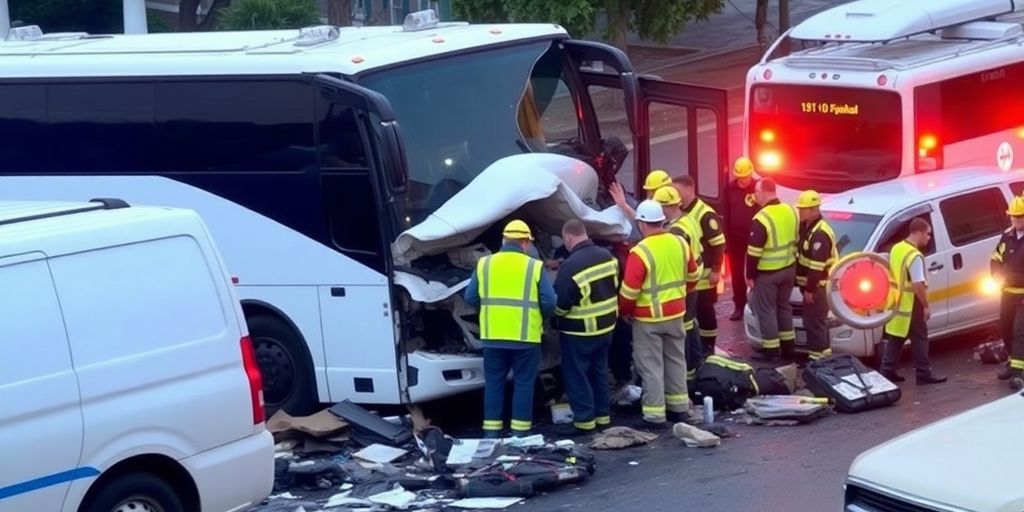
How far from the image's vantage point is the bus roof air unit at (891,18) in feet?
57.8

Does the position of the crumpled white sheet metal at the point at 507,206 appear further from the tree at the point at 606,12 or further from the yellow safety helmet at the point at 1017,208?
the tree at the point at 606,12

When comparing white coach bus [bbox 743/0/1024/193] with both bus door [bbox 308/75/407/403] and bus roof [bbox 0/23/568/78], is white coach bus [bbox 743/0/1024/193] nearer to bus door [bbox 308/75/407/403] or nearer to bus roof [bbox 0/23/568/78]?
bus roof [bbox 0/23/568/78]

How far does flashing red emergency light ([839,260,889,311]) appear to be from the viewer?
42.6 feet

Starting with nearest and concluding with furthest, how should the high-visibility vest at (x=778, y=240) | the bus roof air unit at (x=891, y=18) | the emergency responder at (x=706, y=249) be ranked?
the emergency responder at (x=706, y=249), the high-visibility vest at (x=778, y=240), the bus roof air unit at (x=891, y=18)

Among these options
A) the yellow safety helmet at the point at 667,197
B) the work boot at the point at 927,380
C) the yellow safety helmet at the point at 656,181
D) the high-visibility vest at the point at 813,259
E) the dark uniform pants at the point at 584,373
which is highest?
the yellow safety helmet at the point at 656,181

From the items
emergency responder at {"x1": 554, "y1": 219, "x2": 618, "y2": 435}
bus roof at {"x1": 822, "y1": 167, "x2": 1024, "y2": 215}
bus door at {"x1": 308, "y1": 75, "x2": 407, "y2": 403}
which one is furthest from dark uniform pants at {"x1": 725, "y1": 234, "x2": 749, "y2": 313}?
bus door at {"x1": 308, "y1": 75, "x2": 407, "y2": 403}

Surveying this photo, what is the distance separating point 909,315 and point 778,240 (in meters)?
1.36

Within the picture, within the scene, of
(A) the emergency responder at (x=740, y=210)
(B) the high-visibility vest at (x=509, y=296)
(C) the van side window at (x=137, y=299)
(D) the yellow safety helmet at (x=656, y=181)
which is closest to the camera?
(C) the van side window at (x=137, y=299)

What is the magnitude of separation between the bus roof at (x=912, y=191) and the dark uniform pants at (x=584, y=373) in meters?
3.74

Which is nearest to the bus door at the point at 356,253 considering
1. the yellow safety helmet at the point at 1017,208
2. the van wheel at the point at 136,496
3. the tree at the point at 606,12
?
the van wheel at the point at 136,496

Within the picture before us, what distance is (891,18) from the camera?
17.7m

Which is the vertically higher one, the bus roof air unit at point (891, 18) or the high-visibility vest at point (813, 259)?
the bus roof air unit at point (891, 18)

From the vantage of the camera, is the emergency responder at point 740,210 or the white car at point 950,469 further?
the emergency responder at point 740,210

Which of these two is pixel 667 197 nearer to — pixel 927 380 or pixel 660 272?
pixel 660 272
